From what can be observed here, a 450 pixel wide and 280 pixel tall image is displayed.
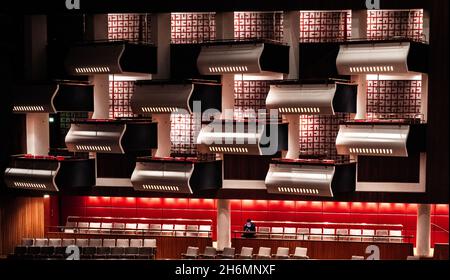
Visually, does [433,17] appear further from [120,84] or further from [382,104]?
[120,84]

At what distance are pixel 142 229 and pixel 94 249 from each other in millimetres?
2214

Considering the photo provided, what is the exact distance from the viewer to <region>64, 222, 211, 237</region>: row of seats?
61.4ft

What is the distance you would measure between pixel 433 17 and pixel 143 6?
8.39 m

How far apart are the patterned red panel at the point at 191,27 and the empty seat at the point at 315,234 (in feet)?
21.9

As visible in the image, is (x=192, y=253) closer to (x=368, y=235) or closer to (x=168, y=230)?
(x=168, y=230)

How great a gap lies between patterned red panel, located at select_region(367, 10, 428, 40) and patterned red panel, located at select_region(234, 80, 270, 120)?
11.8 feet

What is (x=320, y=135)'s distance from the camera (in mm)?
19297

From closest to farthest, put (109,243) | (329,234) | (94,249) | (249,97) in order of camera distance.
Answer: (94,249) → (329,234) → (109,243) → (249,97)

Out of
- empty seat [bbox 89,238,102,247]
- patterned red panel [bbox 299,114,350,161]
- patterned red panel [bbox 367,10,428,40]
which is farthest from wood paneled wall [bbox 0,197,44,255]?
patterned red panel [bbox 367,10,428,40]

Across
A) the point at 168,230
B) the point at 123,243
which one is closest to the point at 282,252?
the point at 168,230

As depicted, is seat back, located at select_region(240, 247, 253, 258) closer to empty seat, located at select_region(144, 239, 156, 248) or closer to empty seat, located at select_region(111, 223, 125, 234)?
empty seat, located at select_region(144, 239, 156, 248)

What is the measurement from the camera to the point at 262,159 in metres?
19.2

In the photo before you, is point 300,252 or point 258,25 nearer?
point 300,252

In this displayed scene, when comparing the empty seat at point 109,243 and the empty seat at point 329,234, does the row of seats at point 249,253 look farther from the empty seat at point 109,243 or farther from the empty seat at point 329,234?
the empty seat at point 109,243
